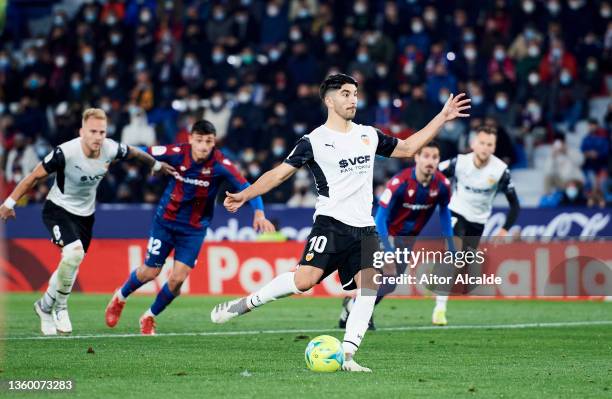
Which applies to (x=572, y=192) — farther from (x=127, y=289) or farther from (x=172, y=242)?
(x=127, y=289)

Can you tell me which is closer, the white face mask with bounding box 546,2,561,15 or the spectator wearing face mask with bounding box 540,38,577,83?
the spectator wearing face mask with bounding box 540,38,577,83

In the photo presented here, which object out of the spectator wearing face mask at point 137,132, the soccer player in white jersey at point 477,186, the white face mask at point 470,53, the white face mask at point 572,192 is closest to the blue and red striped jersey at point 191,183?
the soccer player in white jersey at point 477,186

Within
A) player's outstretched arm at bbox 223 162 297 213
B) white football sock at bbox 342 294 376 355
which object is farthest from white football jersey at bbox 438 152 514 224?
player's outstretched arm at bbox 223 162 297 213

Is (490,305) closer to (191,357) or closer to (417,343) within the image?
(417,343)

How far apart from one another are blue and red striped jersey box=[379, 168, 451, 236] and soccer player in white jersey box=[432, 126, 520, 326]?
4.46 ft

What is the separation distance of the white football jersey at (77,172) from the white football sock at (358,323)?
15.8 ft

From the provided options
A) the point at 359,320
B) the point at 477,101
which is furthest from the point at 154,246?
the point at 477,101

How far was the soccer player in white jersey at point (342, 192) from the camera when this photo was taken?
34.7 feet

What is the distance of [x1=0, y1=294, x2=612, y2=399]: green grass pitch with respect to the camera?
30.2ft

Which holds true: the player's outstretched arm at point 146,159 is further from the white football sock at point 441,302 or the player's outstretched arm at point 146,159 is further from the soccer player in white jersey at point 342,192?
the white football sock at point 441,302

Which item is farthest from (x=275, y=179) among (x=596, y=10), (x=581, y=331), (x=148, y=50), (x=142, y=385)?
(x=148, y=50)

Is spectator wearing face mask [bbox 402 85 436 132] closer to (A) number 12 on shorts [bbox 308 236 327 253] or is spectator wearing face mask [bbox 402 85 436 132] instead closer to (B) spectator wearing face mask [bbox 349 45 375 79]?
(B) spectator wearing face mask [bbox 349 45 375 79]

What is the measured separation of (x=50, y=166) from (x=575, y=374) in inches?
263

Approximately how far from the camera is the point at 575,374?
10234 millimetres
